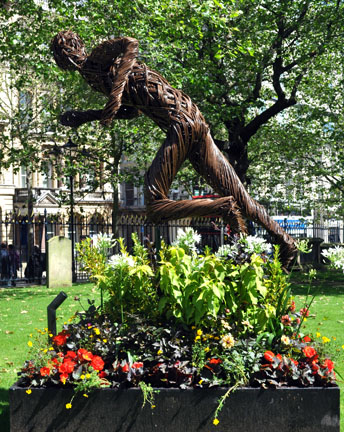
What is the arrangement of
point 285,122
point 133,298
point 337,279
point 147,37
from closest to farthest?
point 133,298 < point 147,37 < point 337,279 < point 285,122

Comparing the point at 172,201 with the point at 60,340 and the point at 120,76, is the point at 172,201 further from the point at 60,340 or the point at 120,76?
the point at 60,340

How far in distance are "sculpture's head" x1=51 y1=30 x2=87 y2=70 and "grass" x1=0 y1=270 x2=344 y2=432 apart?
2.32 metres

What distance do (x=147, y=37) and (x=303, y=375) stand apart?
13.3 metres

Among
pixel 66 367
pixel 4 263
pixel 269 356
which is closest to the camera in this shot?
pixel 66 367

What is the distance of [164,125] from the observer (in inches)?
223

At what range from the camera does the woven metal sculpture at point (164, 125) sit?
5.39 meters

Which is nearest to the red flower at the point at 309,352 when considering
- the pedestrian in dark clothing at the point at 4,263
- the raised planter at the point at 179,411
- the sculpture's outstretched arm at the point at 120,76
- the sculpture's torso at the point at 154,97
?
the raised planter at the point at 179,411

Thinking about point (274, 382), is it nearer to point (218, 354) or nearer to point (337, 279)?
point (218, 354)

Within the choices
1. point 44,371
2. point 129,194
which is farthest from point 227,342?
point 129,194

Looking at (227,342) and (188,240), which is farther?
(188,240)

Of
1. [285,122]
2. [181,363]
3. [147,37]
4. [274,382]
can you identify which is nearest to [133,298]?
[181,363]

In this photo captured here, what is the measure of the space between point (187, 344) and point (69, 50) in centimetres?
312

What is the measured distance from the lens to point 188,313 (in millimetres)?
4547

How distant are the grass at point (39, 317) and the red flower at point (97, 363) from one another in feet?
2.52
